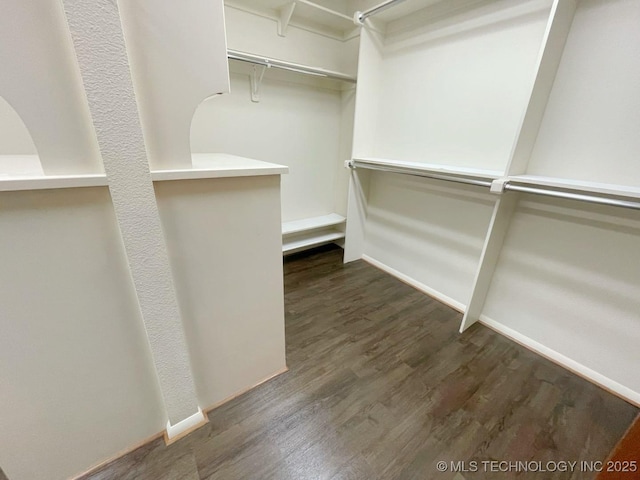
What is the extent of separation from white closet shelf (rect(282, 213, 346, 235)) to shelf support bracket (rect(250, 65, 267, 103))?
46.4 inches

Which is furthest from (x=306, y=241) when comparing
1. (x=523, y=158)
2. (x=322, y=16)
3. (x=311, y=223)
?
(x=322, y=16)

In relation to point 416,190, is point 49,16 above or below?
above

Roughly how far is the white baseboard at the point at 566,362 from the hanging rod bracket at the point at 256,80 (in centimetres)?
259

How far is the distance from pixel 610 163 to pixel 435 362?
4.72ft

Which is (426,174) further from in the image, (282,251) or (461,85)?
(282,251)

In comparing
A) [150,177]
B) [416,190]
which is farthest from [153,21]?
[416,190]

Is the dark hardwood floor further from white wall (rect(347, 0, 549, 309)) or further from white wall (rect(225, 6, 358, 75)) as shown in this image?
white wall (rect(225, 6, 358, 75))

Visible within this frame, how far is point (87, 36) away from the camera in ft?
2.18

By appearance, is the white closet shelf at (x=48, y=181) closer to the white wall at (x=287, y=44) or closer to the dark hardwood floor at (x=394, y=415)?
the dark hardwood floor at (x=394, y=415)

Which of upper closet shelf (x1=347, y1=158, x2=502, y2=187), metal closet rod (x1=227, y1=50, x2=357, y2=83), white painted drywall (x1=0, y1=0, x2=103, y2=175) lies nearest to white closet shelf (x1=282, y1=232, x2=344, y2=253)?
upper closet shelf (x1=347, y1=158, x2=502, y2=187)

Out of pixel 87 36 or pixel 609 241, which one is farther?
pixel 609 241

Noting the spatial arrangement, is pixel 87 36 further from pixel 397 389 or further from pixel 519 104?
pixel 519 104

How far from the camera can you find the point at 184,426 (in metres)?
1.22

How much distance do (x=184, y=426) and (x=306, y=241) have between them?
6.23ft
